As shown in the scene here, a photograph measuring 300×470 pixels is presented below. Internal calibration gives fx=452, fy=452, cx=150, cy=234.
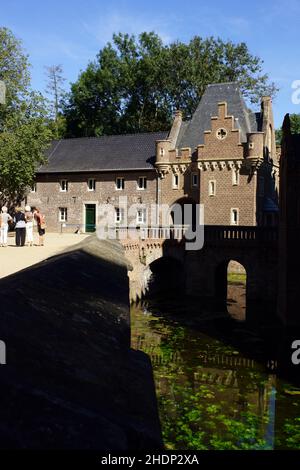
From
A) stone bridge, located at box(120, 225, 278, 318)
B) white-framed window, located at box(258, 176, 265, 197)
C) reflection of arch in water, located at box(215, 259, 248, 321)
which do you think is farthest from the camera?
white-framed window, located at box(258, 176, 265, 197)

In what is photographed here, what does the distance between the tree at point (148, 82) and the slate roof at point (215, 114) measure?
10.8m

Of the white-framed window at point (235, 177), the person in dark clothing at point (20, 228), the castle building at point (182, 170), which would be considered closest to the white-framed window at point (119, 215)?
the castle building at point (182, 170)

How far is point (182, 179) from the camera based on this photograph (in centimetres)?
3628

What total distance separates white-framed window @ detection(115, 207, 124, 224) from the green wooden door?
2232 mm

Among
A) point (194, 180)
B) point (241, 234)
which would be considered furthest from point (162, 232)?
point (194, 180)

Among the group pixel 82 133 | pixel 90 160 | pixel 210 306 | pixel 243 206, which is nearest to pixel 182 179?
pixel 243 206

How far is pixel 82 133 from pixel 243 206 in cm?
3109

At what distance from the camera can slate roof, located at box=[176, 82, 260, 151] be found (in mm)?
36219

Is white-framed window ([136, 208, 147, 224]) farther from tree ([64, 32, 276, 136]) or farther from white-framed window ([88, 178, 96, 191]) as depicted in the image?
tree ([64, 32, 276, 136])

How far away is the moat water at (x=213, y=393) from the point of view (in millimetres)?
10898

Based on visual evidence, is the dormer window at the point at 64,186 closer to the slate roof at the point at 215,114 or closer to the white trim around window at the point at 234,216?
the slate roof at the point at 215,114

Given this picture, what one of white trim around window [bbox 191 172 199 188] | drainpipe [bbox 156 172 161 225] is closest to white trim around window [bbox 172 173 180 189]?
drainpipe [bbox 156 172 161 225]

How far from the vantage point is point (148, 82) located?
51469 millimetres

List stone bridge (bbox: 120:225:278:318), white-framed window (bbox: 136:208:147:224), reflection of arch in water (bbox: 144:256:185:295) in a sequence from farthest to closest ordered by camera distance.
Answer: white-framed window (bbox: 136:208:147:224) < reflection of arch in water (bbox: 144:256:185:295) < stone bridge (bbox: 120:225:278:318)
